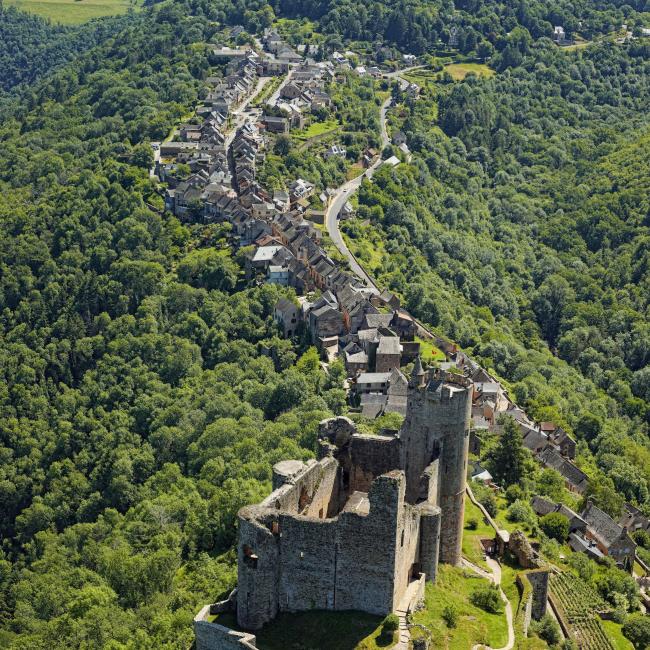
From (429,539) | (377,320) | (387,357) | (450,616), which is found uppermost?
(429,539)

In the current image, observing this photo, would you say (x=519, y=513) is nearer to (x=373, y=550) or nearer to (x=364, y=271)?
(x=373, y=550)

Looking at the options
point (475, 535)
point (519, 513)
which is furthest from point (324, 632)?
point (519, 513)

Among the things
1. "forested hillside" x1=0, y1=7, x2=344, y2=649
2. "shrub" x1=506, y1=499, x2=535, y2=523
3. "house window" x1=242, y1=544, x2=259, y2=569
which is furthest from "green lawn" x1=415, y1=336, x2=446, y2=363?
"house window" x1=242, y1=544, x2=259, y2=569

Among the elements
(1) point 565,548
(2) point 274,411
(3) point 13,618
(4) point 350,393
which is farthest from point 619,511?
(3) point 13,618

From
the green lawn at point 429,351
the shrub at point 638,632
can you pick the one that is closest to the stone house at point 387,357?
the green lawn at point 429,351

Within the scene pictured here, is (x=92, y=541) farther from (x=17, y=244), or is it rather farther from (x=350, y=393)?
(x=17, y=244)

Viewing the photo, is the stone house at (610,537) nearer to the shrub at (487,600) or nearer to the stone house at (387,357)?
the stone house at (387,357)

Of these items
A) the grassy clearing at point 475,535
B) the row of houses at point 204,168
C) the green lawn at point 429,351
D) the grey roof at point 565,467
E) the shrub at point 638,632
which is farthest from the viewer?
the row of houses at point 204,168
